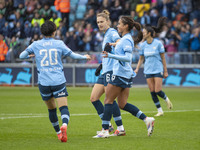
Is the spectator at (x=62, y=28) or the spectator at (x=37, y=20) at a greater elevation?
the spectator at (x=37, y=20)

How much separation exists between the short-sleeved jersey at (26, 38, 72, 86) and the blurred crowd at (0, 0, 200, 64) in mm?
15581

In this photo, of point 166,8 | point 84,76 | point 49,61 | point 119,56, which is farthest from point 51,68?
point 166,8

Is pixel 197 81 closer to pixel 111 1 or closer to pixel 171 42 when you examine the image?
pixel 171 42

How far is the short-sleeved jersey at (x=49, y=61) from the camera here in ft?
25.5

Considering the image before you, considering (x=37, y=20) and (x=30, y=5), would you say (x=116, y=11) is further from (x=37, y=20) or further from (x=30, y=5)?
(x=30, y=5)

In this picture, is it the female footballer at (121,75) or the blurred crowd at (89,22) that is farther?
the blurred crowd at (89,22)

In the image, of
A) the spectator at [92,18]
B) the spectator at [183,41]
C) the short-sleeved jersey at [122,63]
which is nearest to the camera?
the short-sleeved jersey at [122,63]

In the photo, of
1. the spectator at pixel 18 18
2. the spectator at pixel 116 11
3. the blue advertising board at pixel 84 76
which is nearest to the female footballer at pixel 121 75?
the blue advertising board at pixel 84 76

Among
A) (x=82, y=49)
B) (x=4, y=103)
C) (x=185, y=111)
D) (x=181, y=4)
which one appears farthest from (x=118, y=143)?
(x=181, y=4)

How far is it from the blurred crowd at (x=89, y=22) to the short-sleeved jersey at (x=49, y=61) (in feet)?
51.1

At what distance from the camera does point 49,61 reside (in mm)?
7812

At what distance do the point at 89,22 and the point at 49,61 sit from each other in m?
19.3

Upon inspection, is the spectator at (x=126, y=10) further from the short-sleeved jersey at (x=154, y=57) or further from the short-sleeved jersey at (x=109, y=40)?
the short-sleeved jersey at (x=109, y=40)

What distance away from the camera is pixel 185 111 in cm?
1350
